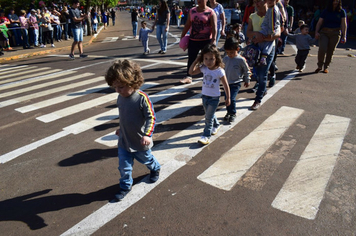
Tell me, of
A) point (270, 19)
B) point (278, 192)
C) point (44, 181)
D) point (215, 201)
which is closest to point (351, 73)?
point (270, 19)

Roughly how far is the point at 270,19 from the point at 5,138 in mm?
5124

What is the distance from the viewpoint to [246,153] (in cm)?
397

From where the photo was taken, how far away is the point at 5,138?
4742mm

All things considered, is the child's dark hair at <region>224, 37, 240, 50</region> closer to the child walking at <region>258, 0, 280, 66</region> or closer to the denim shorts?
the child walking at <region>258, 0, 280, 66</region>

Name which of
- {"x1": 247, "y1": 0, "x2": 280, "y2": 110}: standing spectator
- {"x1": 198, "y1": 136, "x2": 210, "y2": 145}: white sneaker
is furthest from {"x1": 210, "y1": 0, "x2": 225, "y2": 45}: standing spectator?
{"x1": 198, "y1": 136, "x2": 210, "y2": 145}: white sneaker

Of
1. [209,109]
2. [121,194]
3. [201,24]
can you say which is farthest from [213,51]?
[201,24]

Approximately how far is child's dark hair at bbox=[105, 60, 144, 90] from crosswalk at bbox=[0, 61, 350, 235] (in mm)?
1248

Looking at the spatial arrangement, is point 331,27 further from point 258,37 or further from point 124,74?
point 124,74

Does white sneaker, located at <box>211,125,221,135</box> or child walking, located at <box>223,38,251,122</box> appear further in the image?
child walking, located at <box>223,38,251,122</box>

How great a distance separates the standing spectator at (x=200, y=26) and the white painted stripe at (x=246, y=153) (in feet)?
8.61

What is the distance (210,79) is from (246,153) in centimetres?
118

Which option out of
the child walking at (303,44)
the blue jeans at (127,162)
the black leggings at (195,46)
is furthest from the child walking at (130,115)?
the child walking at (303,44)

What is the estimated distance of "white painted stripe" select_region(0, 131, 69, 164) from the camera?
4.08 metres

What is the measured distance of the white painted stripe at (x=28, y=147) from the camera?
13.4ft
